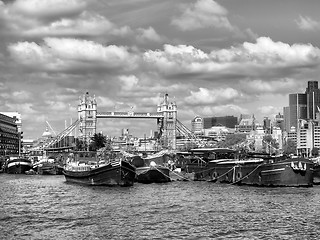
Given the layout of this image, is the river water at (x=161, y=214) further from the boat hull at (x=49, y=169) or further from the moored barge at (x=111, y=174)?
the boat hull at (x=49, y=169)

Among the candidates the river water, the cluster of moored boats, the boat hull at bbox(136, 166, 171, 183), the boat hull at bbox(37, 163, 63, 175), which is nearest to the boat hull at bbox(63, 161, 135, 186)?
the cluster of moored boats

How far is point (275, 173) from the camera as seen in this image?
8625cm

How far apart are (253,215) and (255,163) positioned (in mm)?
38121

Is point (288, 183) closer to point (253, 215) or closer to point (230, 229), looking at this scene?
point (253, 215)

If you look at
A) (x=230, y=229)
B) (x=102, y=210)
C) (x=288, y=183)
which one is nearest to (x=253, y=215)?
(x=230, y=229)

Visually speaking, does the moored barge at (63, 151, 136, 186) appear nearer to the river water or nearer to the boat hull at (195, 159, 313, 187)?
the river water

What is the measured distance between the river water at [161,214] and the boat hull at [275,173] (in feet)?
11.3

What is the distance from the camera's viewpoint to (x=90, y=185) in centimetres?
9106

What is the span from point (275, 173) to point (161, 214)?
3333 centimetres

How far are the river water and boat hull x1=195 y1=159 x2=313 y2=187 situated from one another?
3.45m

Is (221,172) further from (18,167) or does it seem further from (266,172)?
(18,167)

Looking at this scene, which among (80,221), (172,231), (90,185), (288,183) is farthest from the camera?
(90,185)

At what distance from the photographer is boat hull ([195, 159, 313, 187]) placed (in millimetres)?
84938

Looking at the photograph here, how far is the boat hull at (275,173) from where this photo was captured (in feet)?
279
